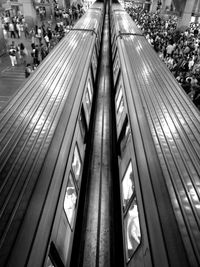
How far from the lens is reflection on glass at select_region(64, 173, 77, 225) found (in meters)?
2.99

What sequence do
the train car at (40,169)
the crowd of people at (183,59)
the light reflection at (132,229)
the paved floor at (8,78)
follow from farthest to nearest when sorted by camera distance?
the paved floor at (8,78) < the crowd of people at (183,59) < the light reflection at (132,229) < the train car at (40,169)

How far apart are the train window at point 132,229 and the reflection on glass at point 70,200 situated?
91 centimetres

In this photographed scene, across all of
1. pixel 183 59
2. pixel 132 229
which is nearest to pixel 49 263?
pixel 132 229

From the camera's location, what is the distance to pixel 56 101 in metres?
3.52

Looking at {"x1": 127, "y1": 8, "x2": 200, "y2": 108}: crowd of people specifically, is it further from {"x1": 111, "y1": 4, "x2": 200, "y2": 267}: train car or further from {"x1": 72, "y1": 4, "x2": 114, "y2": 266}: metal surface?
{"x1": 111, "y1": 4, "x2": 200, "y2": 267}: train car

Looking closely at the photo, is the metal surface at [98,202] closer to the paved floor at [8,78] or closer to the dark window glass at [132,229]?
the dark window glass at [132,229]

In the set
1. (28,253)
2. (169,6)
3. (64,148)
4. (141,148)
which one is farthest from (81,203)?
(169,6)

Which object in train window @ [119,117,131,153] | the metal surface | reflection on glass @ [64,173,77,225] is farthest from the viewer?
train window @ [119,117,131,153]

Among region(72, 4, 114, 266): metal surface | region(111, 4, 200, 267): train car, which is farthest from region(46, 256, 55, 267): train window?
region(72, 4, 114, 266): metal surface

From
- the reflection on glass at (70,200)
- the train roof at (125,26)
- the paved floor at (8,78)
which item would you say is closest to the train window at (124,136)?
the reflection on glass at (70,200)

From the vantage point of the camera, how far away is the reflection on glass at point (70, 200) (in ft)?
9.82

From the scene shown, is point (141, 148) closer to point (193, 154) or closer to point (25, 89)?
point (193, 154)

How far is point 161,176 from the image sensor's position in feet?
7.44

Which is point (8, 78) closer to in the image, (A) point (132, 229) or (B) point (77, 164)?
(B) point (77, 164)
